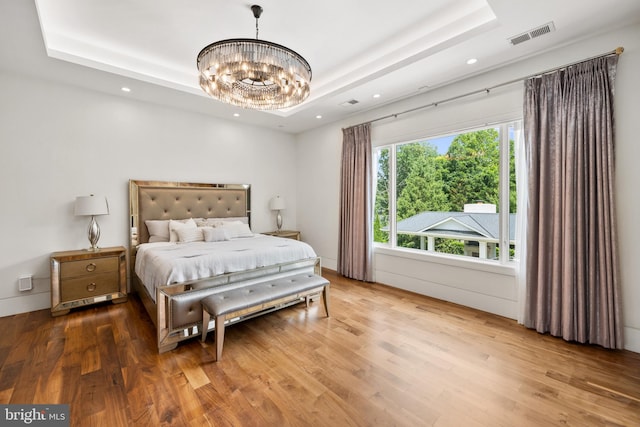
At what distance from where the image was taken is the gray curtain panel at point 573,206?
2.31 m

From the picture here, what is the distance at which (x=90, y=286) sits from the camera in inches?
127

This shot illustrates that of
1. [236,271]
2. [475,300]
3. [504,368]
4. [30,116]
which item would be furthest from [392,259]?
[30,116]

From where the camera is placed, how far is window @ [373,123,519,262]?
3.07 m

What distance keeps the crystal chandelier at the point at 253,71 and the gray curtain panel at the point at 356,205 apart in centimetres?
179

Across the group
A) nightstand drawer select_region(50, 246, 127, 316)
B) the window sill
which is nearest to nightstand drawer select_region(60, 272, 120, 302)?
nightstand drawer select_region(50, 246, 127, 316)

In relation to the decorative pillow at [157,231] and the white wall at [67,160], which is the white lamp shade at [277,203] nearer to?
the white wall at [67,160]

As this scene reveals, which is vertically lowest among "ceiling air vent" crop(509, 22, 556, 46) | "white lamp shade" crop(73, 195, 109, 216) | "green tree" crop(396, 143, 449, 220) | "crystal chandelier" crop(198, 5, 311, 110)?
"white lamp shade" crop(73, 195, 109, 216)

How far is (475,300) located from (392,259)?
1212mm

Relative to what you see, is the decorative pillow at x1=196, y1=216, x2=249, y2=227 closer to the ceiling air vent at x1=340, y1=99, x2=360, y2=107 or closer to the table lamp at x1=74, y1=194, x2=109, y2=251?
the table lamp at x1=74, y1=194, x2=109, y2=251

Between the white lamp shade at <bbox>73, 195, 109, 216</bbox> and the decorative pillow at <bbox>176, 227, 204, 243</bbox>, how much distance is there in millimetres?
881

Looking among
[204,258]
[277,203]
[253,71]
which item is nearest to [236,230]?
[277,203]

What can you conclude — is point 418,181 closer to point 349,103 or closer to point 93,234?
point 349,103

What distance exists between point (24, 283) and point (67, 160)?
1.52 metres

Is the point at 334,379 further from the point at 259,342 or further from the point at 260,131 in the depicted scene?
the point at 260,131
